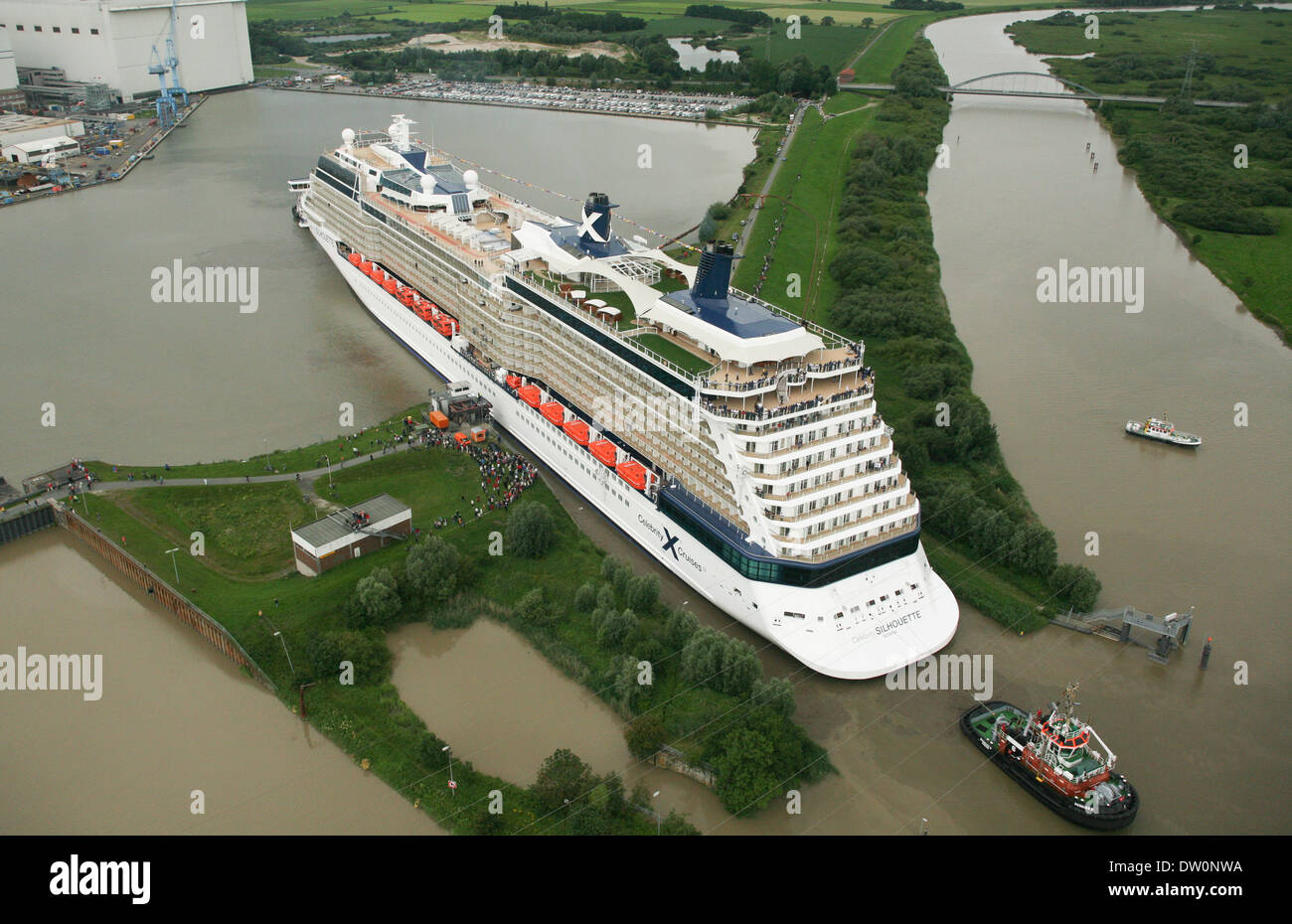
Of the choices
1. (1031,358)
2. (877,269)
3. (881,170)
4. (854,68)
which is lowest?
(1031,358)

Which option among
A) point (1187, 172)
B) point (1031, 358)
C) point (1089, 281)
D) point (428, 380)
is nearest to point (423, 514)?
point (428, 380)

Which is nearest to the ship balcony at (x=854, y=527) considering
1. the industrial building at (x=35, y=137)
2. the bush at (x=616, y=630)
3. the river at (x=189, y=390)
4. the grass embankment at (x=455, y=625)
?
the grass embankment at (x=455, y=625)

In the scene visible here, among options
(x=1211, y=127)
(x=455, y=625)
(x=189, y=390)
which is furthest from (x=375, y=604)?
(x=1211, y=127)

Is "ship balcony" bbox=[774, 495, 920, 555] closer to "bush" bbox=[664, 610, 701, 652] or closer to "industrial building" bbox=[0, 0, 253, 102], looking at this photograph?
"bush" bbox=[664, 610, 701, 652]

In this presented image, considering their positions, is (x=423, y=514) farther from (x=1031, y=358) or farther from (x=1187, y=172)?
(x=1187, y=172)

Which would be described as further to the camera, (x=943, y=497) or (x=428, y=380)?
(x=428, y=380)

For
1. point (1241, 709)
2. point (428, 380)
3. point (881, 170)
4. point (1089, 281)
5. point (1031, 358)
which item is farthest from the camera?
point (881, 170)

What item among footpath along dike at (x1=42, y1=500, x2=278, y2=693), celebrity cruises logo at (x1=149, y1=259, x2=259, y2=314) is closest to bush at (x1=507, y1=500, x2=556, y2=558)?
footpath along dike at (x1=42, y1=500, x2=278, y2=693)
